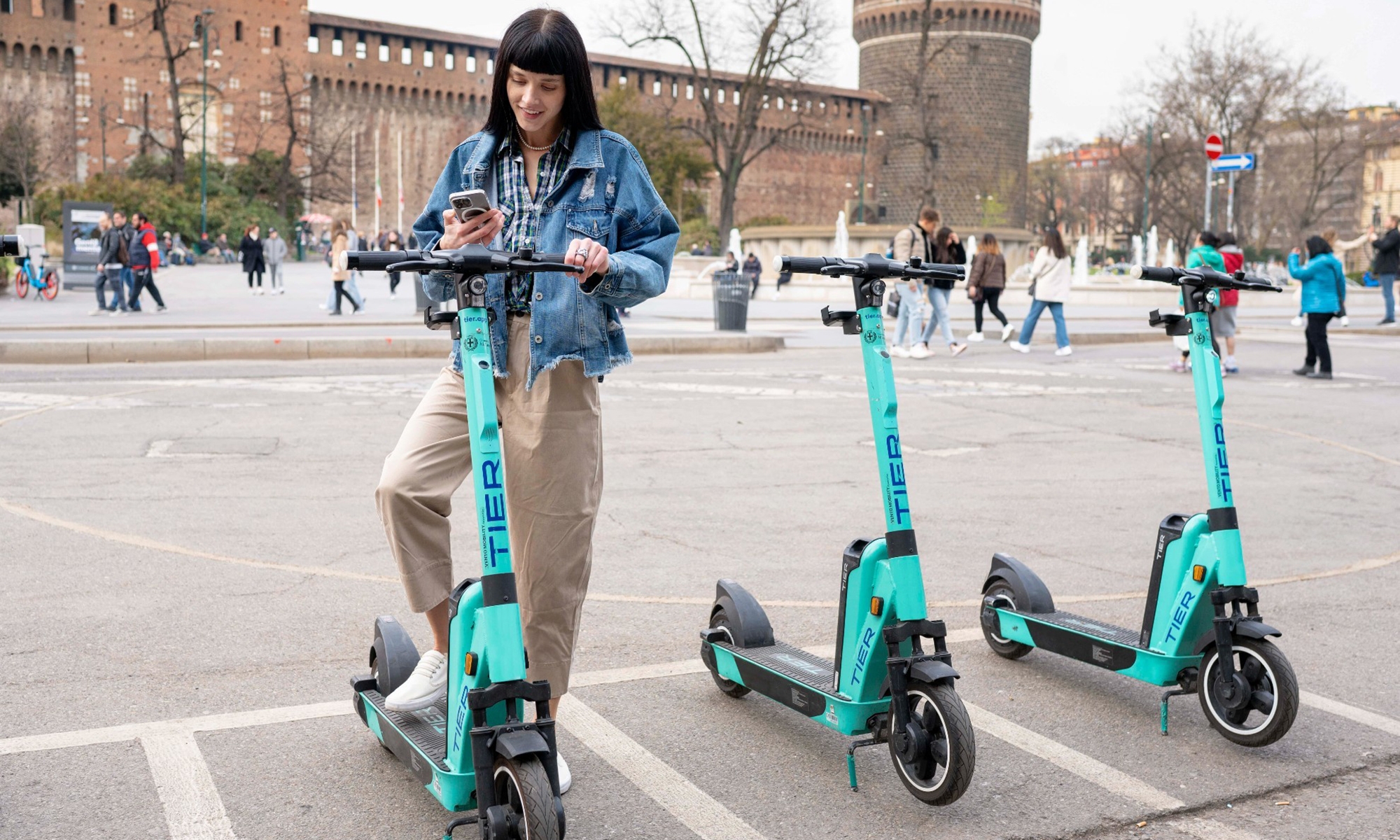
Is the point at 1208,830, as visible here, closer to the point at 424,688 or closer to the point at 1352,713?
the point at 1352,713

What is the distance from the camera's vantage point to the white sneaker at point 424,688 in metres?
3.43

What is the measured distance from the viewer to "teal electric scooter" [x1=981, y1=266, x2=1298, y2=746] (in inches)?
148

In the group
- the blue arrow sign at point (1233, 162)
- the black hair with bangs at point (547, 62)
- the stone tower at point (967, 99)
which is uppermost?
the stone tower at point (967, 99)

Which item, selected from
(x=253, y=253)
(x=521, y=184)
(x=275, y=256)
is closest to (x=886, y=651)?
(x=521, y=184)

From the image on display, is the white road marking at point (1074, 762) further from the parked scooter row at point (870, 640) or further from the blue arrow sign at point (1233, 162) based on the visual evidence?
the blue arrow sign at point (1233, 162)

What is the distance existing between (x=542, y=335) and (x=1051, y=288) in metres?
16.1

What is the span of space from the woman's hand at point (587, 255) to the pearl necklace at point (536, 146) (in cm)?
42

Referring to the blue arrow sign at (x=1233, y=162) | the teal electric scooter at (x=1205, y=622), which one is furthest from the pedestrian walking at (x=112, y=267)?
the teal electric scooter at (x=1205, y=622)

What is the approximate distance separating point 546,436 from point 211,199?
56.4m

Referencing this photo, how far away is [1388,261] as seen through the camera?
24031 mm

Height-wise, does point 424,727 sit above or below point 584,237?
below

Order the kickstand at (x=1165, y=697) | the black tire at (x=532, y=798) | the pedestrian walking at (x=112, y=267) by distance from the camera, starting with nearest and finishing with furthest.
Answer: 1. the black tire at (x=532, y=798)
2. the kickstand at (x=1165, y=697)
3. the pedestrian walking at (x=112, y=267)

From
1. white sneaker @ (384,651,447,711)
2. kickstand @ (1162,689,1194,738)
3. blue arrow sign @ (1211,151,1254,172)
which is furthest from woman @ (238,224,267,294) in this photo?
kickstand @ (1162,689,1194,738)

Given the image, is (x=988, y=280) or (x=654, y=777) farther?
(x=988, y=280)
